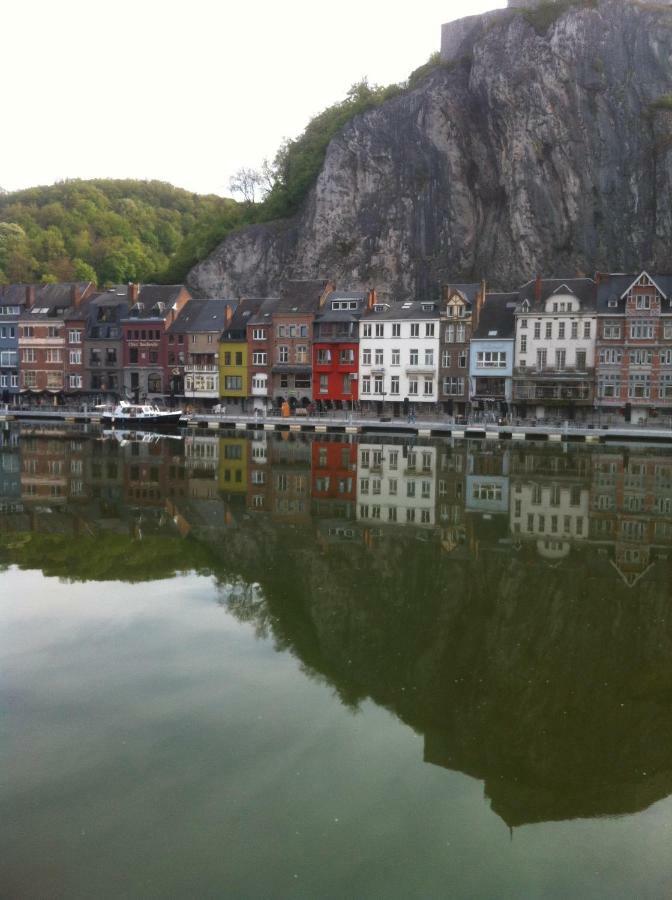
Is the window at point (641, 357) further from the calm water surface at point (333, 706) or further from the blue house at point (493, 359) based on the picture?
the calm water surface at point (333, 706)

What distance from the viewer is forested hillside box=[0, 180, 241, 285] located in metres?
100

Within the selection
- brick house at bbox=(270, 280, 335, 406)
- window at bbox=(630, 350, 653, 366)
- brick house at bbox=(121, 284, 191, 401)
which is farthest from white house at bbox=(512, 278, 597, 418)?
brick house at bbox=(121, 284, 191, 401)

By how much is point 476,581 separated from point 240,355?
194ft

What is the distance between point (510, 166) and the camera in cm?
7612

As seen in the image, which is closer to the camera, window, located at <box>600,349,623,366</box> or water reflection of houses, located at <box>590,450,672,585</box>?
water reflection of houses, located at <box>590,450,672,585</box>

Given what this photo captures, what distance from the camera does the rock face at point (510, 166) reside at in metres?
73.2

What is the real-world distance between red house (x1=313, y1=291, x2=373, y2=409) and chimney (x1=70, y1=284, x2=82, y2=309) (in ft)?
92.6

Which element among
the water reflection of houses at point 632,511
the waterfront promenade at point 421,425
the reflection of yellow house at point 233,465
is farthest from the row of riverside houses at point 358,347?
the water reflection of houses at point 632,511

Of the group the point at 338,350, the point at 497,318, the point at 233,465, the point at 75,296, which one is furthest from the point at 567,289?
the point at 75,296

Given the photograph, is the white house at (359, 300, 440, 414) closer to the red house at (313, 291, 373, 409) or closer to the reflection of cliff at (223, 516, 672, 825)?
the red house at (313, 291, 373, 409)

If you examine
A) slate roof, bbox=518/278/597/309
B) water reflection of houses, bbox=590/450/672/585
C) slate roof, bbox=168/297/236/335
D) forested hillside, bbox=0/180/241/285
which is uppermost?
forested hillside, bbox=0/180/241/285

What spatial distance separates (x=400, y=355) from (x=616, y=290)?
59.7 ft

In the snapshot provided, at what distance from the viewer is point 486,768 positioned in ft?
35.6

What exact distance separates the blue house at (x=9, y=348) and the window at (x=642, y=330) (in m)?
60.4
